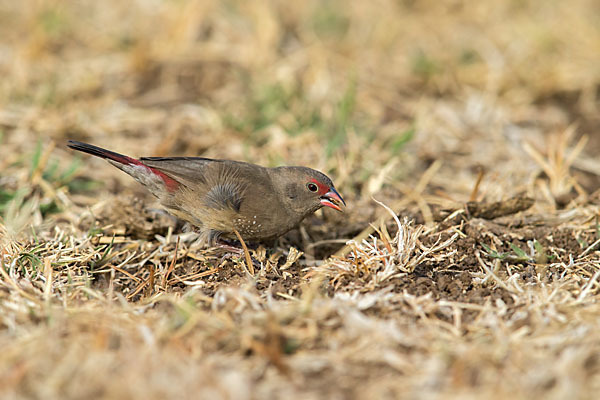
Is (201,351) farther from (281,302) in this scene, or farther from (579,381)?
(579,381)

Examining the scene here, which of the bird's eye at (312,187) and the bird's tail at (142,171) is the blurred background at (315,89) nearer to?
the bird's eye at (312,187)

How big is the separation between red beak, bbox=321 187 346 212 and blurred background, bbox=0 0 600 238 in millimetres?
440

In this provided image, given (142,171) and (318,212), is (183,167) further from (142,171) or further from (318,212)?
(318,212)

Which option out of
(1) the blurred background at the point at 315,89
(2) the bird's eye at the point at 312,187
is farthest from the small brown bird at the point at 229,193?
(1) the blurred background at the point at 315,89

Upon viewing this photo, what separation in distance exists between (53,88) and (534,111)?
4.91m

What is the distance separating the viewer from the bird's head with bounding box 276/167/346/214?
157 inches

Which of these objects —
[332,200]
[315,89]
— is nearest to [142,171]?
[332,200]

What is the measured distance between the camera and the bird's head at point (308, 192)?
3.98 meters

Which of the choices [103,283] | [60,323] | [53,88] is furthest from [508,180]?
[53,88]

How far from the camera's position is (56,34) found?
23.7 ft

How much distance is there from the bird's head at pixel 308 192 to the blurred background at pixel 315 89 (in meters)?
0.47

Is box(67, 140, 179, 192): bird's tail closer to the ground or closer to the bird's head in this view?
the ground

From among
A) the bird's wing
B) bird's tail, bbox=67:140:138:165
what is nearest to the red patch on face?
the bird's wing

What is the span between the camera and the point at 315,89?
6352 millimetres
